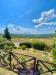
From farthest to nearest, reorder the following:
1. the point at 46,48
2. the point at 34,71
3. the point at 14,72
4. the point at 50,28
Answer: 1. the point at 50,28
2. the point at 46,48
3. the point at 14,72
4. the point at 34,71

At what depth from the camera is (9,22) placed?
21438 mm

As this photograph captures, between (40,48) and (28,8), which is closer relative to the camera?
(40,48)

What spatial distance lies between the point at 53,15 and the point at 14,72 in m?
16.4

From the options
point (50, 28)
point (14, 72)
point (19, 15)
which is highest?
point (19, 15)

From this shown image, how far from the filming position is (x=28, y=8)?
22.0 meters

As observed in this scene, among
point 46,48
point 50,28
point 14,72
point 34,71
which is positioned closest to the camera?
point 34,71

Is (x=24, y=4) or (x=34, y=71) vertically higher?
(x=24, y=4)

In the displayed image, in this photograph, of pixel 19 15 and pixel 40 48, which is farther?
pixel 19 15

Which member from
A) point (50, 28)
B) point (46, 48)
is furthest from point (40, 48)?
point (50, 28)

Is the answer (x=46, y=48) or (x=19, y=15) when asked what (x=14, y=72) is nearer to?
(x=46, y=48)

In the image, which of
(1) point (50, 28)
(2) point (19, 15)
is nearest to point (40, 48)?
(1) point (50, 28)

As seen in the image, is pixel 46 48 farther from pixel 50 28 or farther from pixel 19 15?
pixel 19 15

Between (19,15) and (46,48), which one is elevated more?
(19,15)

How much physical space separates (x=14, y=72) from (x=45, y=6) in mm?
17014
